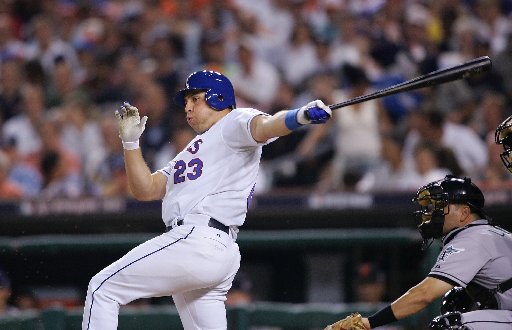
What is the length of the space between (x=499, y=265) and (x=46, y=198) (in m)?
4.13

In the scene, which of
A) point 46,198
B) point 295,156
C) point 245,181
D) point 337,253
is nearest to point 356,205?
point 337,253

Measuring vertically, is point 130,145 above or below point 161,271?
above

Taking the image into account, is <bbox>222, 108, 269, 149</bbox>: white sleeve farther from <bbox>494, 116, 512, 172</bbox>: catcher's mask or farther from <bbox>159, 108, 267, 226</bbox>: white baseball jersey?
<bbox>494, 116, 512, 172</bbox>: catcher's mask

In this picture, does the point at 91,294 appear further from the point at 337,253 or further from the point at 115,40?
the point at 115,40

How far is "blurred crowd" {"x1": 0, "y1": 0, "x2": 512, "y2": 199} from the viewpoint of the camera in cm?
810

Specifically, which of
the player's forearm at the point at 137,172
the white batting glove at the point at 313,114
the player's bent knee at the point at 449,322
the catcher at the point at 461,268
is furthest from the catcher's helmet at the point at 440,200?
the player's forearm at the point at 137,172

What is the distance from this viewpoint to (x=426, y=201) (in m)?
4.36

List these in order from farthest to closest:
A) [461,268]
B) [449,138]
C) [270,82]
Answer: [270,82]
[449,138]
[461,268]

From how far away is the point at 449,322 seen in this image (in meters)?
4.15

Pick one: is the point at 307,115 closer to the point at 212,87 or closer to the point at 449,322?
the point at 212,87

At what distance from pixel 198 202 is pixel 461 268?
1.15 m

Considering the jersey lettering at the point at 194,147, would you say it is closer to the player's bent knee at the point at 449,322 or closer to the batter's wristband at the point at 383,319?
the batter's wristband at the point at 383,319

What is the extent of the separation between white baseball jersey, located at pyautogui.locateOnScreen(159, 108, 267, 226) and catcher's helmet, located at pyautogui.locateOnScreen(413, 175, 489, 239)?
→ 0.76m

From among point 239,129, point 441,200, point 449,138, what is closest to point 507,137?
point 441,200
